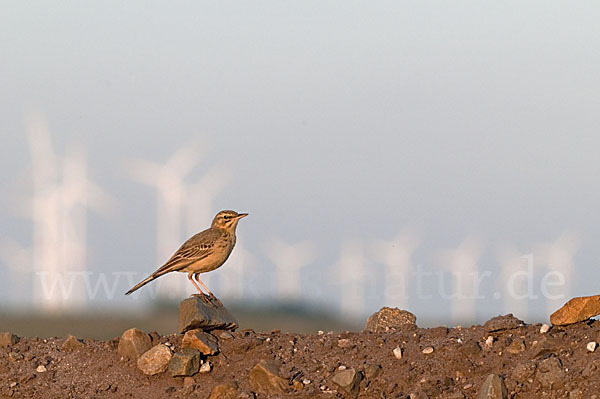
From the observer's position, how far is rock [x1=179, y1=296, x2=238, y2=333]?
1502cm

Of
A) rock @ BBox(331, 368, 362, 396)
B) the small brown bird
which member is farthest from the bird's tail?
rock @ BBox(331, 368, 362, 396)

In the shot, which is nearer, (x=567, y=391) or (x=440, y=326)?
(x=567, y=391)

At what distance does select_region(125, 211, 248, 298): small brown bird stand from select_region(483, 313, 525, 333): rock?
505 cm

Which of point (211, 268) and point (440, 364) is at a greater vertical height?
point (211, 268)

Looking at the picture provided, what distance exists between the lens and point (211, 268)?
17312mm

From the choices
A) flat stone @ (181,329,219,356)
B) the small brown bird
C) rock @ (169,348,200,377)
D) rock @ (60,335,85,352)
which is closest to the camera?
rock @ (169,348,200,377)

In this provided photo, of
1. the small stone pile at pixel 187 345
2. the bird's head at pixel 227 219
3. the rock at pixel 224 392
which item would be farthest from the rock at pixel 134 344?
the bird's head at pixel 227 219

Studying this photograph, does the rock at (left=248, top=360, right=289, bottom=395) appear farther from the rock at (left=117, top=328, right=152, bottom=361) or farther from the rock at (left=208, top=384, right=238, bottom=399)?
the rock at (left=117, top=328, right=152, bottom=361)

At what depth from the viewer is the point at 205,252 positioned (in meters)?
17.2

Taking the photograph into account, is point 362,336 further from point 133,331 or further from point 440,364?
point 133,331

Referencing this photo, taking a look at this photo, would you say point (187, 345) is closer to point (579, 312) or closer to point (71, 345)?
point (71, 345)

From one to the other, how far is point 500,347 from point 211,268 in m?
5.71

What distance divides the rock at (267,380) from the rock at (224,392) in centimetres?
32

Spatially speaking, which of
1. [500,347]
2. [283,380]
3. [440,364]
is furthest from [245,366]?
[500,347]
